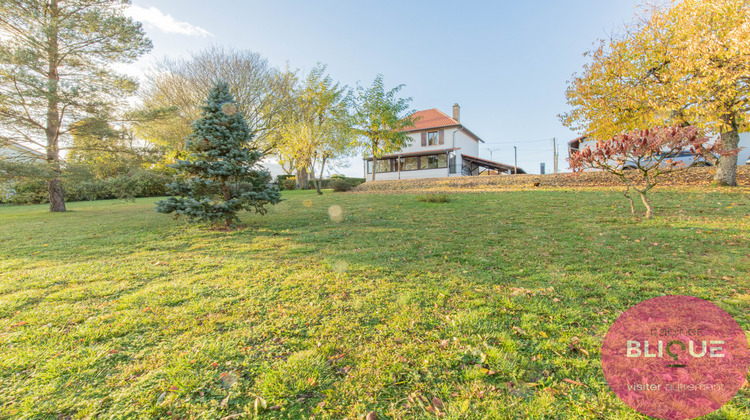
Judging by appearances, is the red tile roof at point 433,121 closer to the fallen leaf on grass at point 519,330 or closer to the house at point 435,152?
the house at point 435,152

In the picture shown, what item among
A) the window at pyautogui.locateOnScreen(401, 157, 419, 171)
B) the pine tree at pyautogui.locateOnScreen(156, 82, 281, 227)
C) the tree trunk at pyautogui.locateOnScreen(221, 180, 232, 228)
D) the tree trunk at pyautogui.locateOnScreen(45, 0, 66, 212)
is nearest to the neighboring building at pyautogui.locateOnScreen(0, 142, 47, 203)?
the tree trunk at pyautogui.locateOnScreen(45, 0, 66, 212)

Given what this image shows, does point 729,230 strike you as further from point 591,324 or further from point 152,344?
point 152,344

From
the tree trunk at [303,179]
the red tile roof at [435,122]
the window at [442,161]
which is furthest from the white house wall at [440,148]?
the tree trunk at [303,179]

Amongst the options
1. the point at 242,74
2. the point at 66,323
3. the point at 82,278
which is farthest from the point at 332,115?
the point at 66,323

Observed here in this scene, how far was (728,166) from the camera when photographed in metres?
10.5

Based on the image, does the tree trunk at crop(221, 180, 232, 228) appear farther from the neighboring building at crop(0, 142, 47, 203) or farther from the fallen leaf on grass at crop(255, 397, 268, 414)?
the neighboring building at crop(0, 142, 47, 203)

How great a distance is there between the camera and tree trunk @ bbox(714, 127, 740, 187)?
409 inches

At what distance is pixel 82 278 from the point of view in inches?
158

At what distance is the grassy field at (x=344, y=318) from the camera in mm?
1868

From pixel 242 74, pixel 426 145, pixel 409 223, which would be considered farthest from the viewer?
pixel 426 145

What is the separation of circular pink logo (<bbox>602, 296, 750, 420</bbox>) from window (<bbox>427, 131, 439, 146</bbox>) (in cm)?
2639

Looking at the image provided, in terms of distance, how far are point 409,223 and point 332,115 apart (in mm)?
13359

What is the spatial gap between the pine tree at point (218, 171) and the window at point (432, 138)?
22785 mm

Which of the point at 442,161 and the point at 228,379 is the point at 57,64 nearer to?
the point at 228,379
